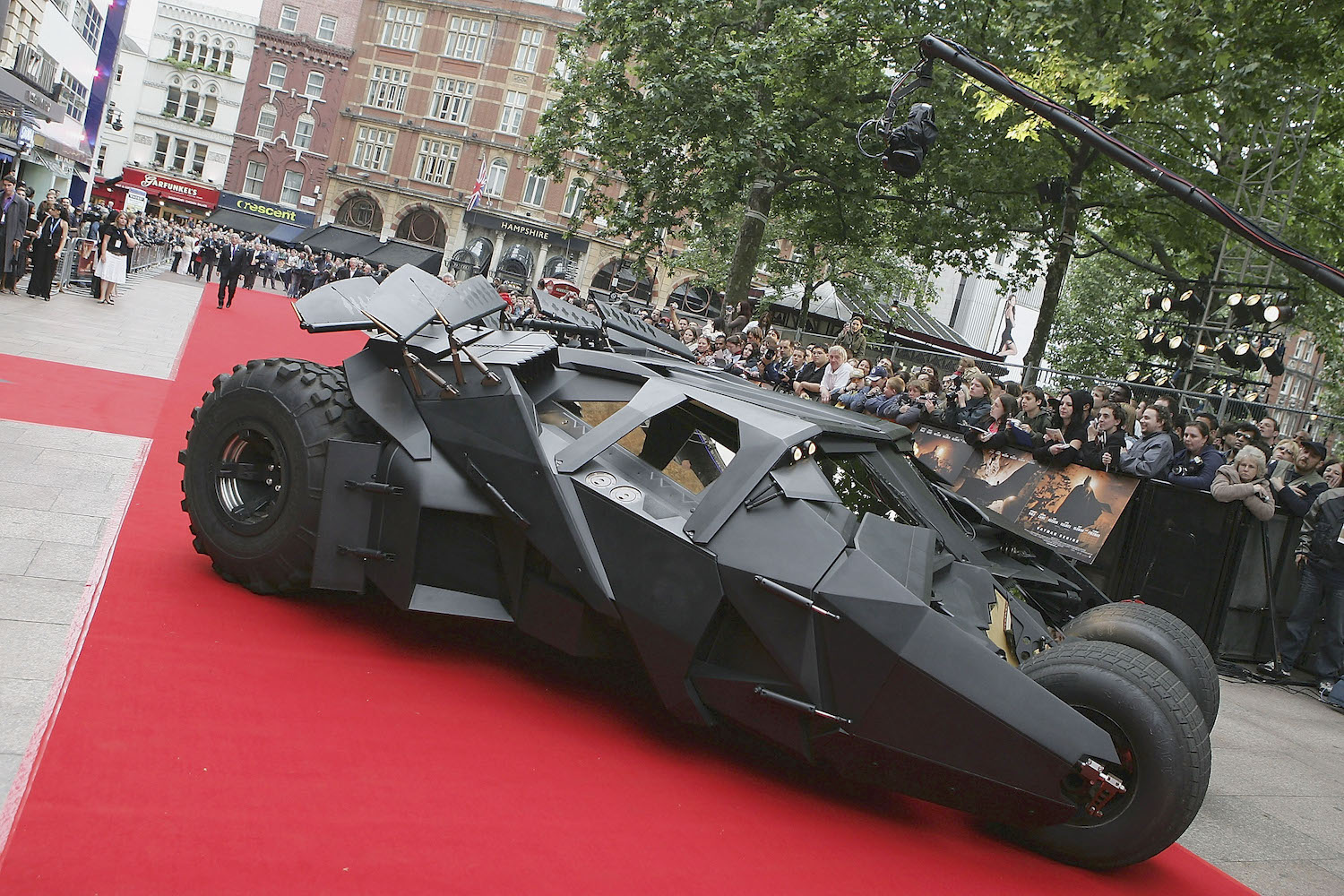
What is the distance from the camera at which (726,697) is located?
414cm

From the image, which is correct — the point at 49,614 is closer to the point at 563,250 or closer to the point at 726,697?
the point at 726,697

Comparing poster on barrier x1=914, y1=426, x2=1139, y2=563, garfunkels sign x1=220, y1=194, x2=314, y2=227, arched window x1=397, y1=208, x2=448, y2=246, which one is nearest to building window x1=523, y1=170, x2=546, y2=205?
arched window x1=397, y1=208, x2=448, y2=246

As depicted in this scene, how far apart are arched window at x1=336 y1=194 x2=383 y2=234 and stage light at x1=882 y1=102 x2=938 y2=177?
53.1 meters

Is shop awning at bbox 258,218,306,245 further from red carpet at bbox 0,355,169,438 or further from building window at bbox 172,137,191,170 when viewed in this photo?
red carpet at bbox 0,355,169,438

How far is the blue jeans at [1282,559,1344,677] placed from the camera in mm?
9061

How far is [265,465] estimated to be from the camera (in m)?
5.17

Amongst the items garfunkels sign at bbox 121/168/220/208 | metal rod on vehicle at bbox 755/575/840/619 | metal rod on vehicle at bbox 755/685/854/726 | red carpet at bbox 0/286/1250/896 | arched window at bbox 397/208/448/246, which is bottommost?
red carpet at bbox 0/286/1250/896

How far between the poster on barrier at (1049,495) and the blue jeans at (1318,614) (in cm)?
169

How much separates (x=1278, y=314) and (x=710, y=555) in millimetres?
14484

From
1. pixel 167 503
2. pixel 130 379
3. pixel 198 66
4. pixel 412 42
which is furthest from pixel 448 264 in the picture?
pixel 167 503

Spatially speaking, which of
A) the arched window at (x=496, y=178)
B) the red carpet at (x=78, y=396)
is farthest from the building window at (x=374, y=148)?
the red carpet at (x=78, y=396)

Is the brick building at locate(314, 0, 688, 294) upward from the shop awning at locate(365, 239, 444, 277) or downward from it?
upward

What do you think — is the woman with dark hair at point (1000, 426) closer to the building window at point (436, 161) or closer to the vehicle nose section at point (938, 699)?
the vehicle nose section at point (938, 699)

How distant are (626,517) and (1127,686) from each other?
2045 millimetres
